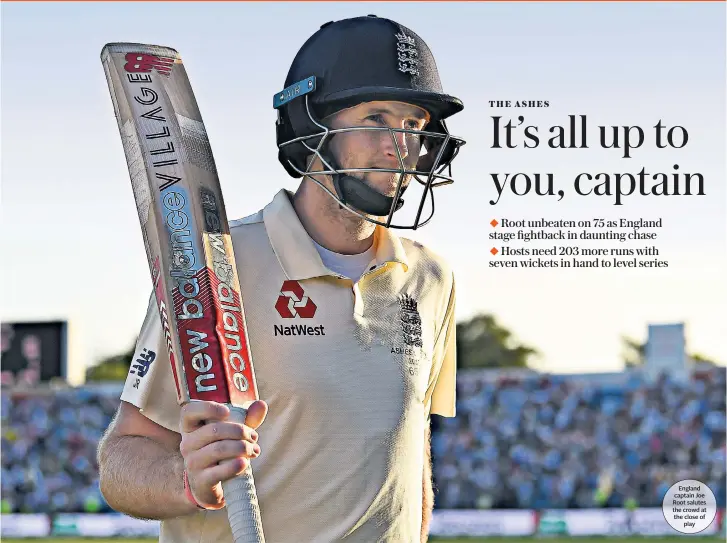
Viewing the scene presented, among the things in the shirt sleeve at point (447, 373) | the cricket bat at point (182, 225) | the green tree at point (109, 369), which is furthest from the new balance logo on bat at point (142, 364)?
the green tree at point (109, 369)

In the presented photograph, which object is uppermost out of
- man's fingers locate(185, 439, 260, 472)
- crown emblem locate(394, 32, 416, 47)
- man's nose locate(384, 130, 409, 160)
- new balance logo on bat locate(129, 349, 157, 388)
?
crown emblem locate(394, 32, 416, 47)

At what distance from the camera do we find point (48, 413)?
1566cm

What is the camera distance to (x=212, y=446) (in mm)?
1874

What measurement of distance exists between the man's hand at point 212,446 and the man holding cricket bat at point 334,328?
21 cm

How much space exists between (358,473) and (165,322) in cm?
55

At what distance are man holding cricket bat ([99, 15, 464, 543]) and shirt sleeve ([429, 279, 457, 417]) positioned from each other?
11cm

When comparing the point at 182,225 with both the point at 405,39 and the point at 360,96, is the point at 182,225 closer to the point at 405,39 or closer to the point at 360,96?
the point at 360,96

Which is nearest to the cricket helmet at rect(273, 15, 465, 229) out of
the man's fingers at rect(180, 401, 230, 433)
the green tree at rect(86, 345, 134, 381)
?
the man's fingers at rect(180, 401, 230, 433)

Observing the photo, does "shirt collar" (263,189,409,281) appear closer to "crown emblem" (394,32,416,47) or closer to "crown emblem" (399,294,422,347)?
"crown emblem" (399,294,422,347)

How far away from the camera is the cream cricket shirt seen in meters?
2.39

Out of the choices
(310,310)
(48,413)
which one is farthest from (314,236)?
(48,413)

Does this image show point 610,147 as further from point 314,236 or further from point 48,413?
point 48,413

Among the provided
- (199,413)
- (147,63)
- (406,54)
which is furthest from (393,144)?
(199,413)

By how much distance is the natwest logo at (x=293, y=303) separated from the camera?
8.16 ft
